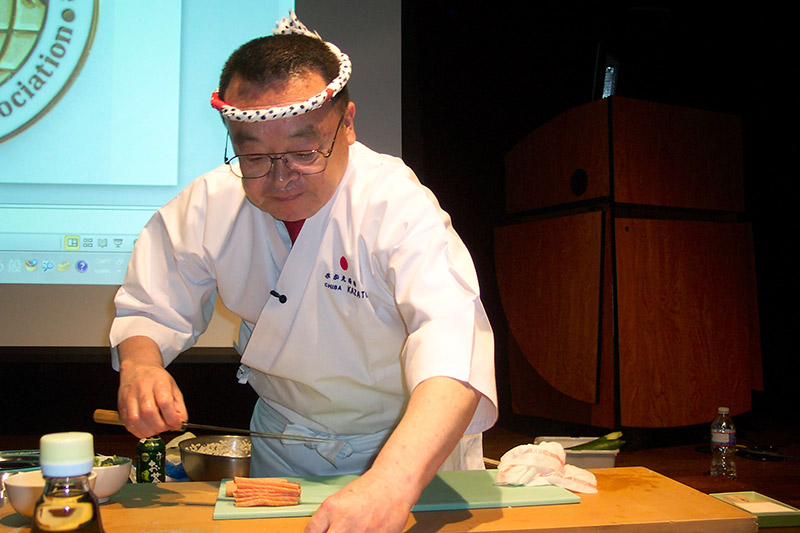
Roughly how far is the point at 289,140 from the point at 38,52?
1806 millimetres

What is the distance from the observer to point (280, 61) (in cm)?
110

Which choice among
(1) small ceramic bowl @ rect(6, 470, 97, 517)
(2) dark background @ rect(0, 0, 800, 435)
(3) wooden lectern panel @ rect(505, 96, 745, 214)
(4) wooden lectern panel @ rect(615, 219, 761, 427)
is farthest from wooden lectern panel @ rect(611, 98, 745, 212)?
(1) small ceramic bowl @ rect(6, 470, 97, 517)

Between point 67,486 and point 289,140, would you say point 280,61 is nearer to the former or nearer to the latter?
point 289,140

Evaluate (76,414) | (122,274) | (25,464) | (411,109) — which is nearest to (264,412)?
(25,464)

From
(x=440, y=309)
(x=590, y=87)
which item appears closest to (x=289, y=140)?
(x=440, y=309)

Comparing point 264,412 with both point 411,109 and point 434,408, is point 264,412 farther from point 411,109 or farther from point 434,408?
point 411,109

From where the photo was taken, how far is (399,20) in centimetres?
277

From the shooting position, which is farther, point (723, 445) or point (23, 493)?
point (723, 445)

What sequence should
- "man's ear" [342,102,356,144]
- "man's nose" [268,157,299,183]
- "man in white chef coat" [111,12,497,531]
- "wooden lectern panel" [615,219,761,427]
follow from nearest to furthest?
1. "man in white chef coat" [111,12,497,531]
2. "man's nose" [268,157,299,183]
3. "man's ear" [342,102,356,144]
4. "wooden lectern panel" [615,219,761,427]

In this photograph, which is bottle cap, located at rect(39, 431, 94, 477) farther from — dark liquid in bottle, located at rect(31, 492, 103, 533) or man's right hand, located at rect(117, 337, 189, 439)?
man's right hand, located at rect(117, 337, 189, 439)

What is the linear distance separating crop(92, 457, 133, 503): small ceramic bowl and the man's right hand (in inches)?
2.2

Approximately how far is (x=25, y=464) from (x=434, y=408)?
2.46 feet

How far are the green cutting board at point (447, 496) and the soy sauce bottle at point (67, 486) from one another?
1.21ft

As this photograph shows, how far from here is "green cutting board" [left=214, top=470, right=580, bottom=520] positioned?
966mm
